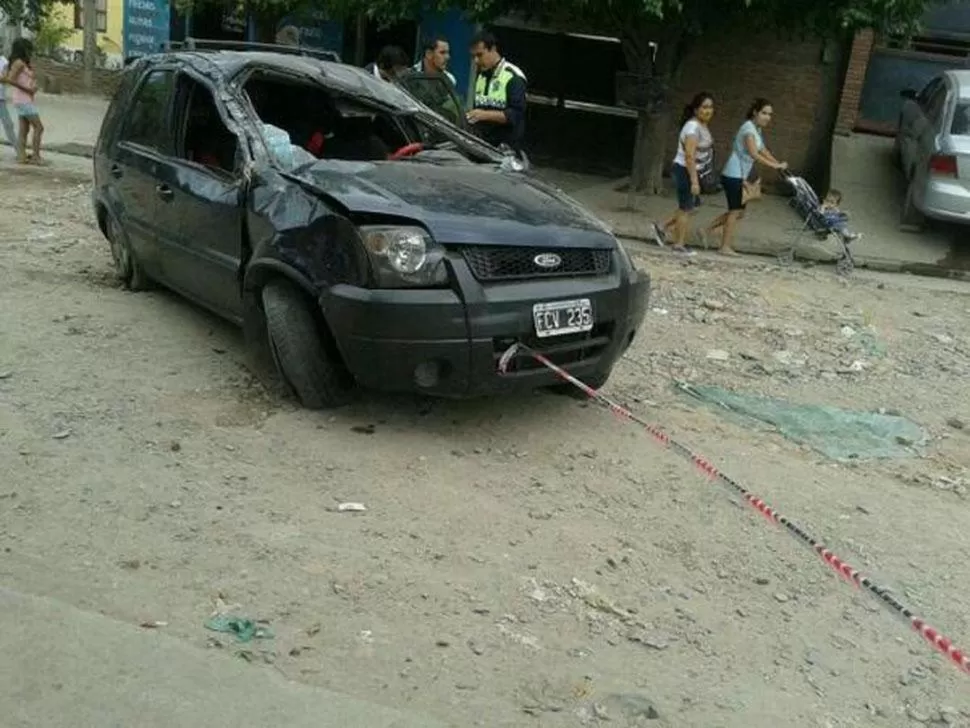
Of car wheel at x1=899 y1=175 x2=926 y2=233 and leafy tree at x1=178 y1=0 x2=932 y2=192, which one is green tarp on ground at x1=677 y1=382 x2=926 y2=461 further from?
car wheel at x1=899 y1=175 x2=926 y2=233

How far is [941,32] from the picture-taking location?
→ 14922 mm

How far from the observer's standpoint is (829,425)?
5.49 meters

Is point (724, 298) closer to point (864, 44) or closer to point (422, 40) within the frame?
point (864, 44)

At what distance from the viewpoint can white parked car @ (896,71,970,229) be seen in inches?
416

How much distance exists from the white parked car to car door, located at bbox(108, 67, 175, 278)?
8112 millimetres

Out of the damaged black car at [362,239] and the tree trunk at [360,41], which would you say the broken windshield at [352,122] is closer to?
the damaged black car at [362,239]

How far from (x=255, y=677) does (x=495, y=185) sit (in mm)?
2856

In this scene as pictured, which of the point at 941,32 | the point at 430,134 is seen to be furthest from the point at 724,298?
the point at 941,32

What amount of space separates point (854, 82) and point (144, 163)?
10.9m

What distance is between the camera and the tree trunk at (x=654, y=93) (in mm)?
11883

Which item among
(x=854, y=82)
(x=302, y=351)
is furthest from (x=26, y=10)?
(x=302, y=351)

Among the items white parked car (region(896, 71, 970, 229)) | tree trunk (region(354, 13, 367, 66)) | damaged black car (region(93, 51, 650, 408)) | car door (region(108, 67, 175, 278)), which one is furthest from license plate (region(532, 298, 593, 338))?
tree trunk (region(354, 13, 367, 66))

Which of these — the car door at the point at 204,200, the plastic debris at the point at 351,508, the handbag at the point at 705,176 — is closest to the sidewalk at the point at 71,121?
the handbag at the point at 705,176

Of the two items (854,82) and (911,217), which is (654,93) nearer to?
(911,217)
